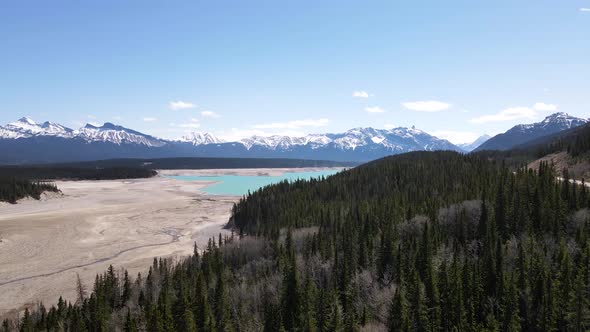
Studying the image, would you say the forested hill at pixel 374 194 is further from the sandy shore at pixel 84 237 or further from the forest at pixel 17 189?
the forest at pixel 17 189

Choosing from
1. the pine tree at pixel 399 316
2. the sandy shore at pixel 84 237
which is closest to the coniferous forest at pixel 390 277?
the pine tree at pixel 399 316

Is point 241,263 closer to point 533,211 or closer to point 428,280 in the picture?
point 428,280

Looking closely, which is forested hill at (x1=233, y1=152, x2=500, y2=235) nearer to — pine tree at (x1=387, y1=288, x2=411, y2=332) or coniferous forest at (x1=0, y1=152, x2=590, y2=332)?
coniferous forest at (x1=0, y1=152, x2=590, y2=332)

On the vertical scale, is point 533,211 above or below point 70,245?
above

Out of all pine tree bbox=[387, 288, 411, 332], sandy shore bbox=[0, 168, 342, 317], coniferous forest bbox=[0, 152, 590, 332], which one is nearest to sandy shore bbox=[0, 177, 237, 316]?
sandy shore bbox=[0, 168, 342, 317]

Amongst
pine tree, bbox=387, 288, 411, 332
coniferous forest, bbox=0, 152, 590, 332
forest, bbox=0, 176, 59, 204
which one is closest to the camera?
pine tree, bbox=387, 288, 411, 332

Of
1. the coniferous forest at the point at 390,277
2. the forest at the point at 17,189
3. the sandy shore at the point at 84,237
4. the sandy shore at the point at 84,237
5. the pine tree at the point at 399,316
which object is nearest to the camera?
the pine tree at the point at 399,316

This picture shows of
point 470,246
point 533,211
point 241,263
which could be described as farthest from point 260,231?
point 533,211
